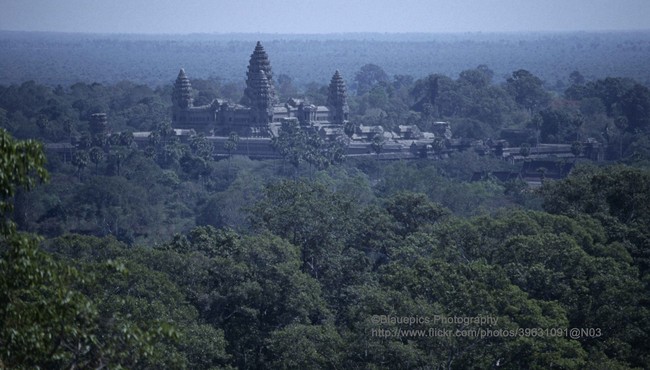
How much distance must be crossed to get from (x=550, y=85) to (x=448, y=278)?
5367 inches

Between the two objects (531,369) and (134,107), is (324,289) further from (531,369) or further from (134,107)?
(134,107)

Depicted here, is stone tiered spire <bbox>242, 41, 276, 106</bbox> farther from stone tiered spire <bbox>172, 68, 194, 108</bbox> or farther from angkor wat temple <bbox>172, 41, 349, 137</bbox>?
stone tiered spire <bbox>172, 68, 194, 108</bbox>

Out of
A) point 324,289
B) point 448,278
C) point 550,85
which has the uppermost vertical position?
point 448,278

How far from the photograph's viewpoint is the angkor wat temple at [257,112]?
77.1 meters

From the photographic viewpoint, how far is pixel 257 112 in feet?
253

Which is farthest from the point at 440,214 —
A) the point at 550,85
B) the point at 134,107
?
the point at 550,85

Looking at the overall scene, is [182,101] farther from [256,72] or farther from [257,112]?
[257,112]

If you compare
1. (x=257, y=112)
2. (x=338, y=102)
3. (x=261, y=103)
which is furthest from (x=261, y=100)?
(x=338, y=102)

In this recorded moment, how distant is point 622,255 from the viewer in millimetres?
26500

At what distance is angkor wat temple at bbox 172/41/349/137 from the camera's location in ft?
253

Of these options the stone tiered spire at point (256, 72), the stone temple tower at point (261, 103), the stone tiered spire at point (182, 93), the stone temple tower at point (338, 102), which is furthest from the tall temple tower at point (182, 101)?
the stone temple tower at point (338, 102)

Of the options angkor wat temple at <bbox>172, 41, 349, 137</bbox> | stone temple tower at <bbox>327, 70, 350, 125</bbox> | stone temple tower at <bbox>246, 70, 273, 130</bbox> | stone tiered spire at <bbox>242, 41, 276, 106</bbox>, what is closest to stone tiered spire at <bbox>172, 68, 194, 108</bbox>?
angkor wat temple at <bbox>172, 41, 349, 137</bbox>

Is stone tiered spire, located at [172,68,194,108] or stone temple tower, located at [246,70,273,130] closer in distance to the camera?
stone temple tower, located at [246,70,273,130]

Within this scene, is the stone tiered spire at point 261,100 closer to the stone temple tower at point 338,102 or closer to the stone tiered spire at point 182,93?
the stone tiered spire at point 182,93
